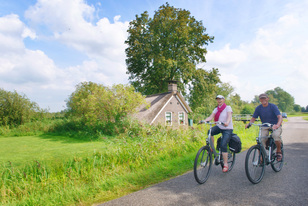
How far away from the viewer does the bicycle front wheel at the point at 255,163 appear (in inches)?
179

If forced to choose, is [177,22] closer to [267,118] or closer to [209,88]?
[209,88]

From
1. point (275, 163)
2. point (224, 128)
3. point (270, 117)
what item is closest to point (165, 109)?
point (270, 117)

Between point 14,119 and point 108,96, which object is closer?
point 108,96

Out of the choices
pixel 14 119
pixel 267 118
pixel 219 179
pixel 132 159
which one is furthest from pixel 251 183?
pixel 14 119

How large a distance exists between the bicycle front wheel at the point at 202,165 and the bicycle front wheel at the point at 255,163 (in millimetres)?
914

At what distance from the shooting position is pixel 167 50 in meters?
28.3

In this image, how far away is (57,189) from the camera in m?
4.41

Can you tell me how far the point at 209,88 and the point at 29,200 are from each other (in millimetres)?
28162

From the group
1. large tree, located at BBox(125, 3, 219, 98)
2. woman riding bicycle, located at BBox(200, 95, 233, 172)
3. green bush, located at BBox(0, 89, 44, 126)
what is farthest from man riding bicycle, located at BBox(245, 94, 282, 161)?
green bush, located at BBox(0, 89, 44, 126)

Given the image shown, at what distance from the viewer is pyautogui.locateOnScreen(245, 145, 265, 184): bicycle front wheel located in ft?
14.9

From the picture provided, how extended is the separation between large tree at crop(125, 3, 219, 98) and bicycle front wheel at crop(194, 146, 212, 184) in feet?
72.3

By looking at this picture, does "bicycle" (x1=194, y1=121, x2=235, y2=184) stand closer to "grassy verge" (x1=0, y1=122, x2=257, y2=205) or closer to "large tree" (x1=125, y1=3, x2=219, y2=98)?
"grassy verge" (x1=0, y1=122, x2=257, y2=205)

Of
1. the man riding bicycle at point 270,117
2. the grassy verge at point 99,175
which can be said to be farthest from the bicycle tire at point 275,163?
the grassy verge at point 99,175

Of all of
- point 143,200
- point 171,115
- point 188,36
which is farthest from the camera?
point 188,36
